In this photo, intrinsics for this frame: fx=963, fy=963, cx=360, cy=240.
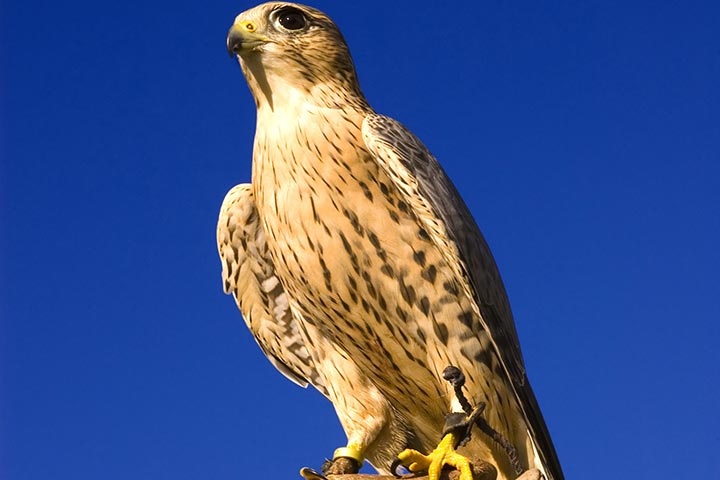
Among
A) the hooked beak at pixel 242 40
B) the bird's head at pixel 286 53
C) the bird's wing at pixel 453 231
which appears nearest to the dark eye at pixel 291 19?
the bird's head at pixel 286 53

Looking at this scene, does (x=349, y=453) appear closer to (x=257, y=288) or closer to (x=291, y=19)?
(x=257, y=288)

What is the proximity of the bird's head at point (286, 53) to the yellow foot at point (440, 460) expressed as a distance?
5.22 feet

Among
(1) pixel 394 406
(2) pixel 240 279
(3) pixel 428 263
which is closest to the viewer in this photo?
(3) pixel 428 263

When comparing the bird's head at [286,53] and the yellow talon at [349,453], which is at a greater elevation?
the bird's head at [286,53]

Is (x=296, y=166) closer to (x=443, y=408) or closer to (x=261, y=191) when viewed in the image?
(x=261, y=191)

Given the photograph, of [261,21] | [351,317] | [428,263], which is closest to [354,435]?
[351,317]

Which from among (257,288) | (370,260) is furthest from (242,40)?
(257,288)

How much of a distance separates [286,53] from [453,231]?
1.09 metres

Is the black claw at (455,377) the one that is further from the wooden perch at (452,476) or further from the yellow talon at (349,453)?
the yellow talon at (349,453)

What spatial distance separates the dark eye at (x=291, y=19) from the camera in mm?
4336

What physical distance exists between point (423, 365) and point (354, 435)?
459 mm

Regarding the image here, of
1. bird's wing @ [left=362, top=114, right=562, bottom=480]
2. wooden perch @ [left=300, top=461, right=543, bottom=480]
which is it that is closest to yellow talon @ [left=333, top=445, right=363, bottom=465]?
wooden perch @ [left=300, top=461, right=543, bottom=480]

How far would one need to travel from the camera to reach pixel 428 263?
4.07 m

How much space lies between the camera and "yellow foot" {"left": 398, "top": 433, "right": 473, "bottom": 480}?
11.9 ft
